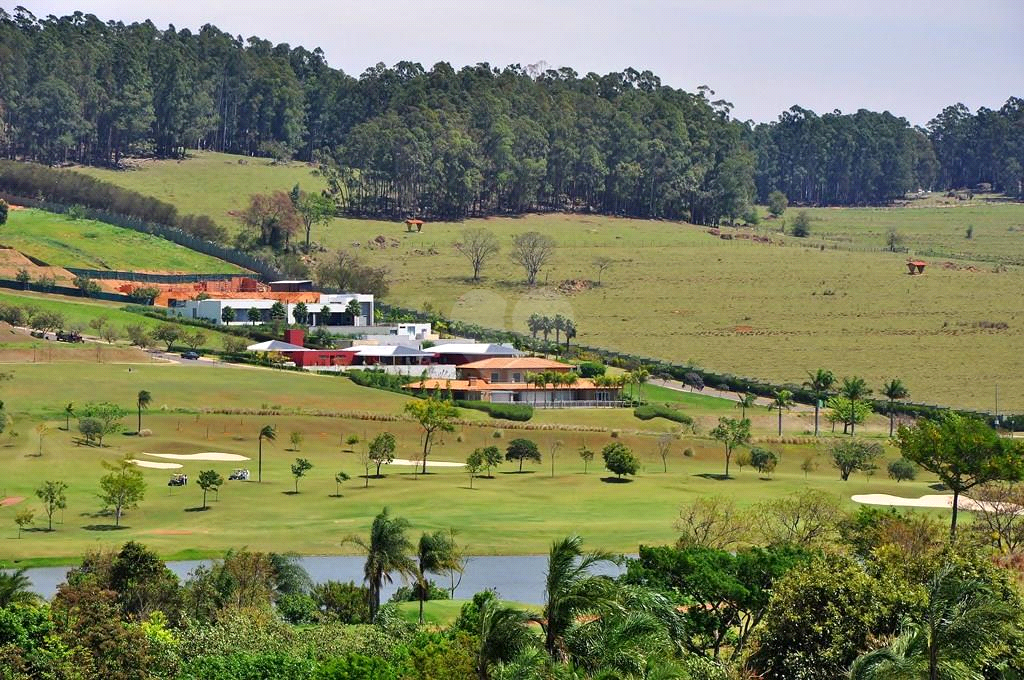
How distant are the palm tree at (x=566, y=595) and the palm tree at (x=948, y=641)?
4.56 meters

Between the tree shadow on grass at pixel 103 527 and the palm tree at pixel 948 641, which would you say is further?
the tree shadow on grass at pixel 103 527

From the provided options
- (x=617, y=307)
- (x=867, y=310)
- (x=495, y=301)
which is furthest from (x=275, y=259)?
(x=867, y=310)

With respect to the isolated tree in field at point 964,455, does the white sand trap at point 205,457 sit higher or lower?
lower

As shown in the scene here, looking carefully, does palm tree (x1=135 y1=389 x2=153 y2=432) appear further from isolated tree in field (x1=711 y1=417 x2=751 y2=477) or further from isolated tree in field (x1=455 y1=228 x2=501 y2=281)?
isolated tree in field (x1=455 y1=228 x2=501 y2=281)

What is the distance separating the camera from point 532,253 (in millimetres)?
175000

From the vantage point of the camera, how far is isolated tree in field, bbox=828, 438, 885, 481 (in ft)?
288

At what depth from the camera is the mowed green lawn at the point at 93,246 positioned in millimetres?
156500

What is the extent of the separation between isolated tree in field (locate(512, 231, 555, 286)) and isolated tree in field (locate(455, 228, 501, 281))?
2.47m

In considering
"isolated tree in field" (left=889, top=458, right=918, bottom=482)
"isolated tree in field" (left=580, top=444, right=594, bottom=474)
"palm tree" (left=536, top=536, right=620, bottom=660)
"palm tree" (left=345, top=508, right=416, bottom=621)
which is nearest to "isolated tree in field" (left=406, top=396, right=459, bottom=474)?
"isolated tree in field" (left=580, top=444, right=594, bottom=474)

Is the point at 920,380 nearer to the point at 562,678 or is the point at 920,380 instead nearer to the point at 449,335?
the point at 449,335

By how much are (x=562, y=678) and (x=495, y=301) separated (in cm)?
13432

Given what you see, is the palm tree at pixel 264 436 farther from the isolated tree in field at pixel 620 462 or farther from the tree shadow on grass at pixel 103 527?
the isolated tree in field at pixel 620 462

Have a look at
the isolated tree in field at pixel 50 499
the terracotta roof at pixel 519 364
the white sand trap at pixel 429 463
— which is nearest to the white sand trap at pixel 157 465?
the isolated tree in field at pixel 50 499

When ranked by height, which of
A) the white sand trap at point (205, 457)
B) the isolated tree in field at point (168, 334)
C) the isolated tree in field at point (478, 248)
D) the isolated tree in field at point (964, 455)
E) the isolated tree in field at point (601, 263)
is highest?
the isolated tree in field at point (478, 248)
